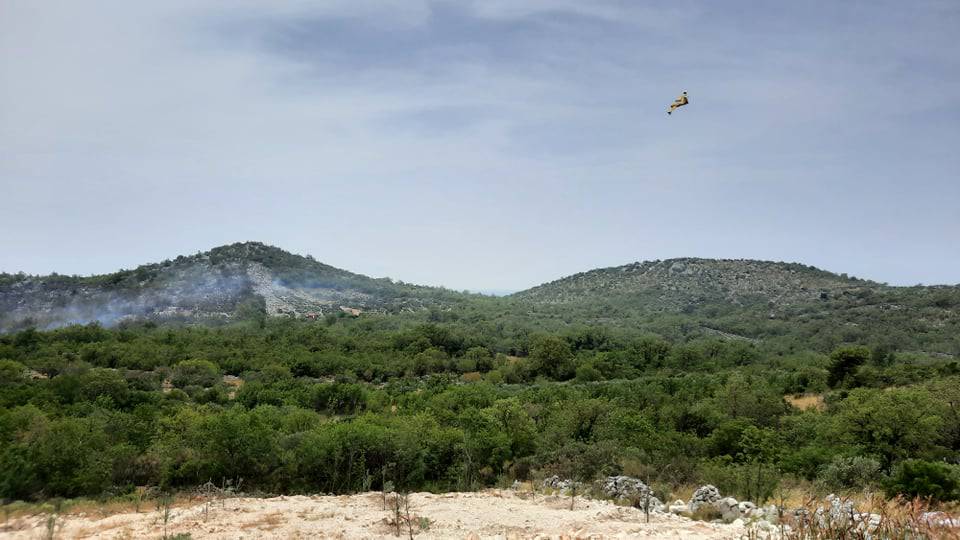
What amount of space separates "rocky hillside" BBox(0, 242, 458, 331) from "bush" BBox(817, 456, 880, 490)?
88.2 meters

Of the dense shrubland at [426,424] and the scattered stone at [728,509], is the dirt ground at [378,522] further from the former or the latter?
the dense shrubland at [426,424]

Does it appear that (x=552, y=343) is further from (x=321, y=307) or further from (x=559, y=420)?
(x=321, y=307)

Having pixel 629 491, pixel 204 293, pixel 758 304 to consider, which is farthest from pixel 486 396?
pixel 758 304

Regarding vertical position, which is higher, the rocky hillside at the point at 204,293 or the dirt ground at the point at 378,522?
the rocky hillside at the point at 204,293

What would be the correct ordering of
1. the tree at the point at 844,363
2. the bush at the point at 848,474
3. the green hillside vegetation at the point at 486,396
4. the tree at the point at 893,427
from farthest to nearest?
the tree at the point at 844,363, the tree at the point at 893,427, the green hillside vegetation at the point at 486,396, the bush at the point at 848,474

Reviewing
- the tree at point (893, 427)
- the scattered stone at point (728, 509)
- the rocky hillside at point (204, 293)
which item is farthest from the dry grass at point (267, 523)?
the rocky hillside at point (204, 293)

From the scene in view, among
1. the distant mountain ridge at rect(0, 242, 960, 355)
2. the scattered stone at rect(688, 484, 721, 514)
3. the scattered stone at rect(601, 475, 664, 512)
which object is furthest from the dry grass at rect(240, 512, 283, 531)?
the distant mountain ridge at rect(0, 242, 960, 355)

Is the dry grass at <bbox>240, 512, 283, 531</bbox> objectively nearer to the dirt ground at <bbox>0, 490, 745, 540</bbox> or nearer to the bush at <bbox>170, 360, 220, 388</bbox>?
the dirt ground at <bbox>0, 490, 745, 540</bbox>

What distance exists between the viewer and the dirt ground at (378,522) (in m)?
13.0

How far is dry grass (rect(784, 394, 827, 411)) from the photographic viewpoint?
1633 inches

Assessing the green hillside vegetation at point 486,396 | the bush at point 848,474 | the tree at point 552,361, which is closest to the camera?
the bush at point 848,474

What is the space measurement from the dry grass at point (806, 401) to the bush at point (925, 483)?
27.4m

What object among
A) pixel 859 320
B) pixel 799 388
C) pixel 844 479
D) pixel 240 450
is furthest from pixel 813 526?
pixel 859 320

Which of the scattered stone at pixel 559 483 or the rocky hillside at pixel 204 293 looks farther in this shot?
the rocky hillside at pixel 204 293
